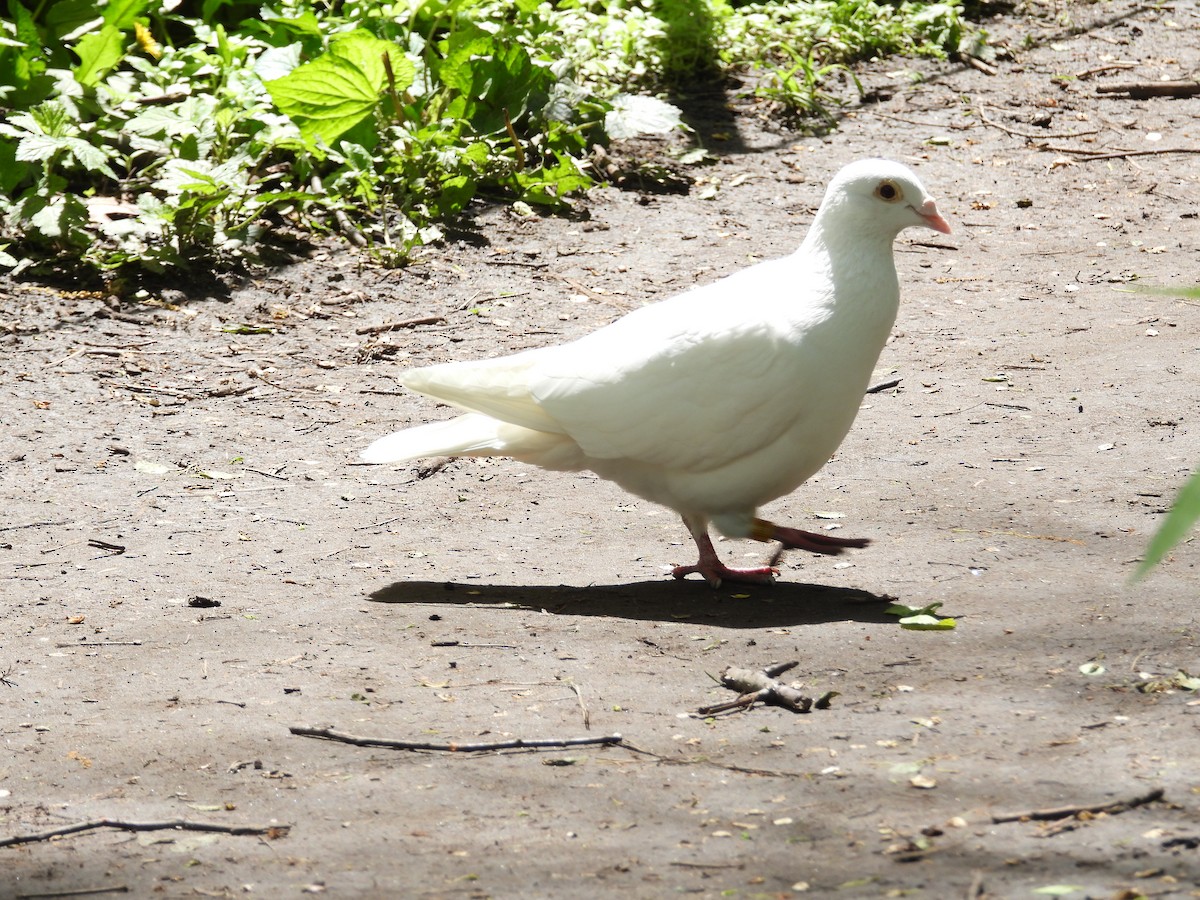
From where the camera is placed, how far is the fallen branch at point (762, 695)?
2922mm

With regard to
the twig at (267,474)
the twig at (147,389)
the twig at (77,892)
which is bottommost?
the twig at (267,474)

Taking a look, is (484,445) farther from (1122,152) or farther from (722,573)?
(1122,152)

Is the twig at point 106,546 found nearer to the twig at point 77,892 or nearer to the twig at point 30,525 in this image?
the twig at point 30,525

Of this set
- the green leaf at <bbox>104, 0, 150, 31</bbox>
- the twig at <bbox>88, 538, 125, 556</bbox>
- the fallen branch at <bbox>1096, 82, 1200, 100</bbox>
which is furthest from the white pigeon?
the fallen branch at <bbox>1096, 82, 1200, 100</bbox>

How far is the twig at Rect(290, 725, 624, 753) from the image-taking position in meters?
2.78

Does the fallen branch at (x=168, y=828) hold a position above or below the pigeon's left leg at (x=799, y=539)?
below

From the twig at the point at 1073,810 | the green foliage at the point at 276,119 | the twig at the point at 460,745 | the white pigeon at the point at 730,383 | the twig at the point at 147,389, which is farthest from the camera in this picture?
the green foliage at the point at 276,119

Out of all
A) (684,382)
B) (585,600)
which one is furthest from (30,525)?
(684,382)

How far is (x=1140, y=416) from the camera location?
4852 millimetres

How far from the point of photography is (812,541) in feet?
12.7

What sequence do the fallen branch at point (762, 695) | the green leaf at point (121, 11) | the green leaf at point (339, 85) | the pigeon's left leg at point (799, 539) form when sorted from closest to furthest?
the fallen branch at point (762, 695) → the pigeon's left leg at point (799, 539) → the green leaf at point (339, 85) → the green leaf at point (121, 11)

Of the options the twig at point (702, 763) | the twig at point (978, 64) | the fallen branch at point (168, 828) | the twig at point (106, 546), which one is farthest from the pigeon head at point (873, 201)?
the twig at point (978, 64)

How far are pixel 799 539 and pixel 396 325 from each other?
303 cm

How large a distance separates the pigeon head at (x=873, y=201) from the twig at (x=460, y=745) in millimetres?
1642
